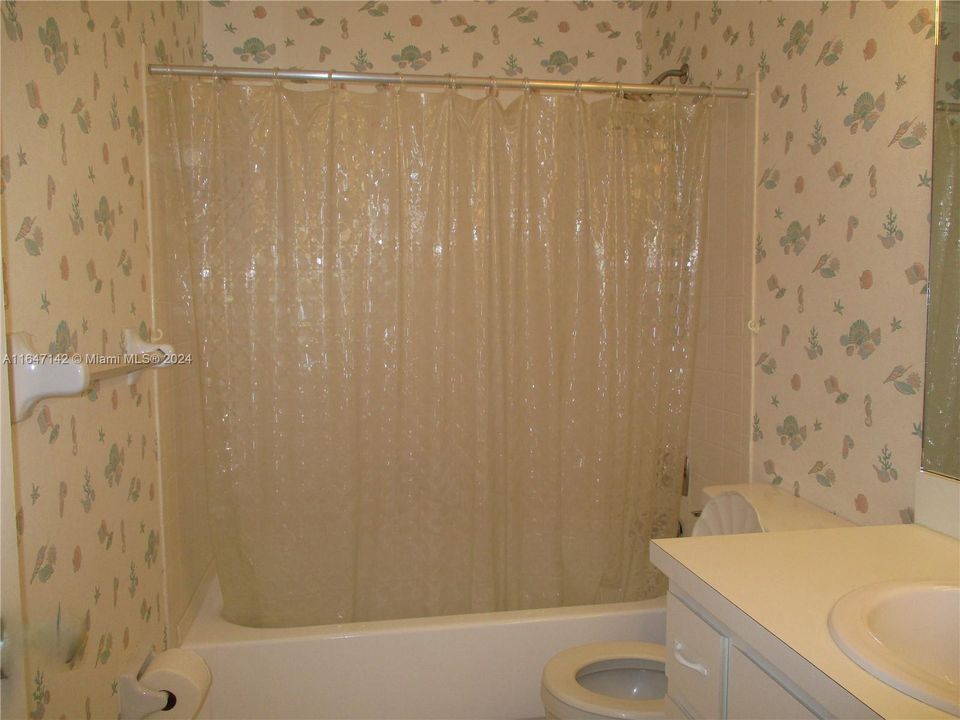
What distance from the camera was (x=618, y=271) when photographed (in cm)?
190

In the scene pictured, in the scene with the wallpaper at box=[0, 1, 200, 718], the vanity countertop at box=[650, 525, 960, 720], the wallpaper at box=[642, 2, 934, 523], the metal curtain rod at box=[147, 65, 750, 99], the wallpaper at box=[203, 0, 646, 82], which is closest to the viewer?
the vanity countertop at box=[650, 525, 960, 720]

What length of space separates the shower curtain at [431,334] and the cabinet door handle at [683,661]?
2.85ft

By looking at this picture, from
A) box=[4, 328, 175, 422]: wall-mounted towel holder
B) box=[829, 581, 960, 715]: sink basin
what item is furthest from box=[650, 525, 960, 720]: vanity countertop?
box=[4, 328, 175, 422]: wall-mounted towel holder

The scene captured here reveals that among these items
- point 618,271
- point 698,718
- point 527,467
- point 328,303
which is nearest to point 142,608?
point 328,303

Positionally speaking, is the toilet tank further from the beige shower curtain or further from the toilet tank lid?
the beige shower curtain

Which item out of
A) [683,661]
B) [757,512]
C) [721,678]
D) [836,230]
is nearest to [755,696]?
[721,678]

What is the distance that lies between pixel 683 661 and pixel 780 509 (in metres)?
0.63

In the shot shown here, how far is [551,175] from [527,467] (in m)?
0.85

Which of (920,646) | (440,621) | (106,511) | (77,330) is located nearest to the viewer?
(920,646)

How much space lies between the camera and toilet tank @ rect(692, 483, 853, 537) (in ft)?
4.71

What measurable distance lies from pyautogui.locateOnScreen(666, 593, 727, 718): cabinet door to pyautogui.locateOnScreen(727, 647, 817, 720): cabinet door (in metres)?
0.02

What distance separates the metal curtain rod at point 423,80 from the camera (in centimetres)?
166

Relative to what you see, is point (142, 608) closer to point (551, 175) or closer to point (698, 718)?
point (698, 718)

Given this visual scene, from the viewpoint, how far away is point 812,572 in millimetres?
1001
